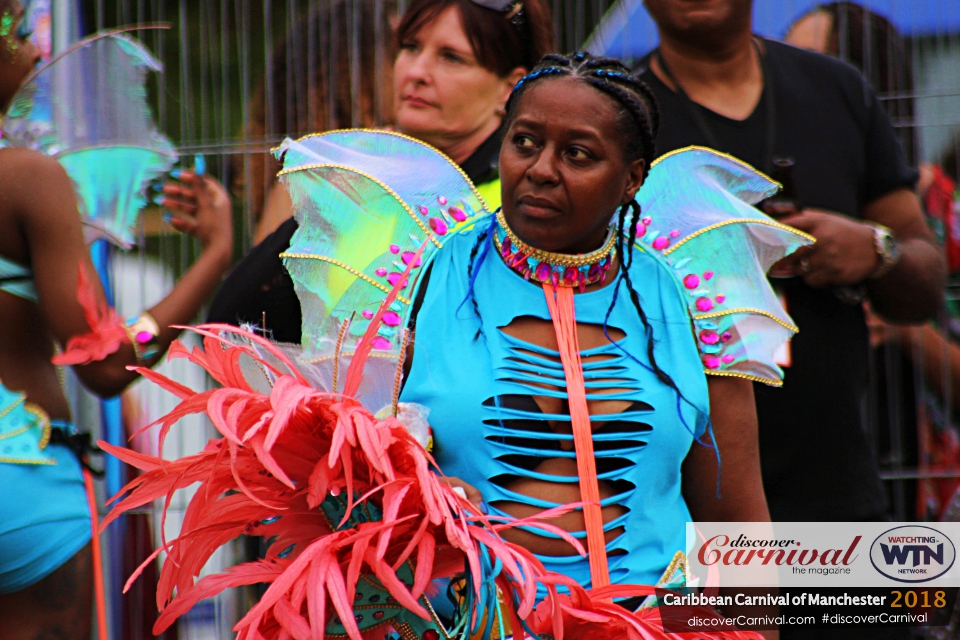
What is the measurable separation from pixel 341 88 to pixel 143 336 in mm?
1243

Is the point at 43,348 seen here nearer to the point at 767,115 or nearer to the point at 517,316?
the point at 517,316

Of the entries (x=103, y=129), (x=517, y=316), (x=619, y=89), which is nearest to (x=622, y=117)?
(x=619, y=89)

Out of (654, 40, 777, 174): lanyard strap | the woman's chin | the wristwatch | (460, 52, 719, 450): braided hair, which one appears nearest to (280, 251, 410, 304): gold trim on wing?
(460, 52, 719, 450): braided hair

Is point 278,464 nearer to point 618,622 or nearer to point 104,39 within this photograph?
point 618,622

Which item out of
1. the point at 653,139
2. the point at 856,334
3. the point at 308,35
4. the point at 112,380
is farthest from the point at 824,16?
the point at 112,380

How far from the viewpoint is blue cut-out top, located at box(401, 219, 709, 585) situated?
5.78 ft

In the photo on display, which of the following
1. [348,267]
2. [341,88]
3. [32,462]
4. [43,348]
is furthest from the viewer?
[341,88]

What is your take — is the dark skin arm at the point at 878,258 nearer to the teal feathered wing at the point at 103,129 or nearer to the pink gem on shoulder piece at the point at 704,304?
the pink gem on shoulder piece at the point at 704,304

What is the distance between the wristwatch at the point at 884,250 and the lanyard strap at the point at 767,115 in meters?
0.31

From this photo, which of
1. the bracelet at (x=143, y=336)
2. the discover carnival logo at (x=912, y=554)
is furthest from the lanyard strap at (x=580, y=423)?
the bracelet at (x=143, y=336)

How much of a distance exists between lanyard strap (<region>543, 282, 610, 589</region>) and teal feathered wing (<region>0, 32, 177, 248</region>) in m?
1.52

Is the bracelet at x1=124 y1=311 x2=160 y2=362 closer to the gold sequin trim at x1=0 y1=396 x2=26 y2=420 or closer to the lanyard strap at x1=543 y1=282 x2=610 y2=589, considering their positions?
the gold sequin trim at x1=0 y1=396 x2=26 y2=420

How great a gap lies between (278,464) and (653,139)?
0.88 m

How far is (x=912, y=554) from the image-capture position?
200cm
